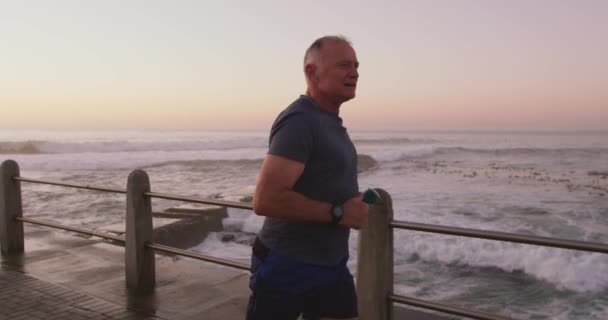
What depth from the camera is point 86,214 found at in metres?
14.4

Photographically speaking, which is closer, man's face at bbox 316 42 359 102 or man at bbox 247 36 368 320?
man at bbox 247 36 368 320

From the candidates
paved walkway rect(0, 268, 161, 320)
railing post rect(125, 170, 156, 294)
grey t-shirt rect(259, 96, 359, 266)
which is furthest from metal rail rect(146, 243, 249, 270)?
grey t-shirt rect(259, 96, 359, 266)

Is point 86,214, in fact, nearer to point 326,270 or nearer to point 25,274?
point 25,274

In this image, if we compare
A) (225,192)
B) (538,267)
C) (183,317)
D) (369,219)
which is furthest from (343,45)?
(225,192)

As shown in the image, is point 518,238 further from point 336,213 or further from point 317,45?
point 317,45

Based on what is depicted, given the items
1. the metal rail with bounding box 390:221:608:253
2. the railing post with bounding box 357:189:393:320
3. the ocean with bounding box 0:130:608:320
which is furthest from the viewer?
the ocean with bounding box 0:130:608:320

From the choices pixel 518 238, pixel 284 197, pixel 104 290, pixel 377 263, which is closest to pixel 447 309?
pixel 377 263

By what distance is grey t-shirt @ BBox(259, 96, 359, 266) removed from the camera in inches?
81.7

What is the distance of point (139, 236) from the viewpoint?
523cm

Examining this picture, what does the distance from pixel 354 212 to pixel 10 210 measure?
6.10 m

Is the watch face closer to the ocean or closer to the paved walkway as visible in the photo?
the paved walkway

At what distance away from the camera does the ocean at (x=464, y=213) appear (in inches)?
335

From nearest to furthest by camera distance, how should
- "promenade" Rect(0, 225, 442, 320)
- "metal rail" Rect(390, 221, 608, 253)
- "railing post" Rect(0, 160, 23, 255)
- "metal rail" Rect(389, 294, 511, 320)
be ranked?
1. "metal rail" Rect(390, 221, 608, 253)
2. "metal rail" Rect(389, 294, 511, 320)
3. "promenade" Rect(0, 225, 442, 320)
4. "railing post" Rect(0, 160, 23, 255)

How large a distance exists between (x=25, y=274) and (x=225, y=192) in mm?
13954
